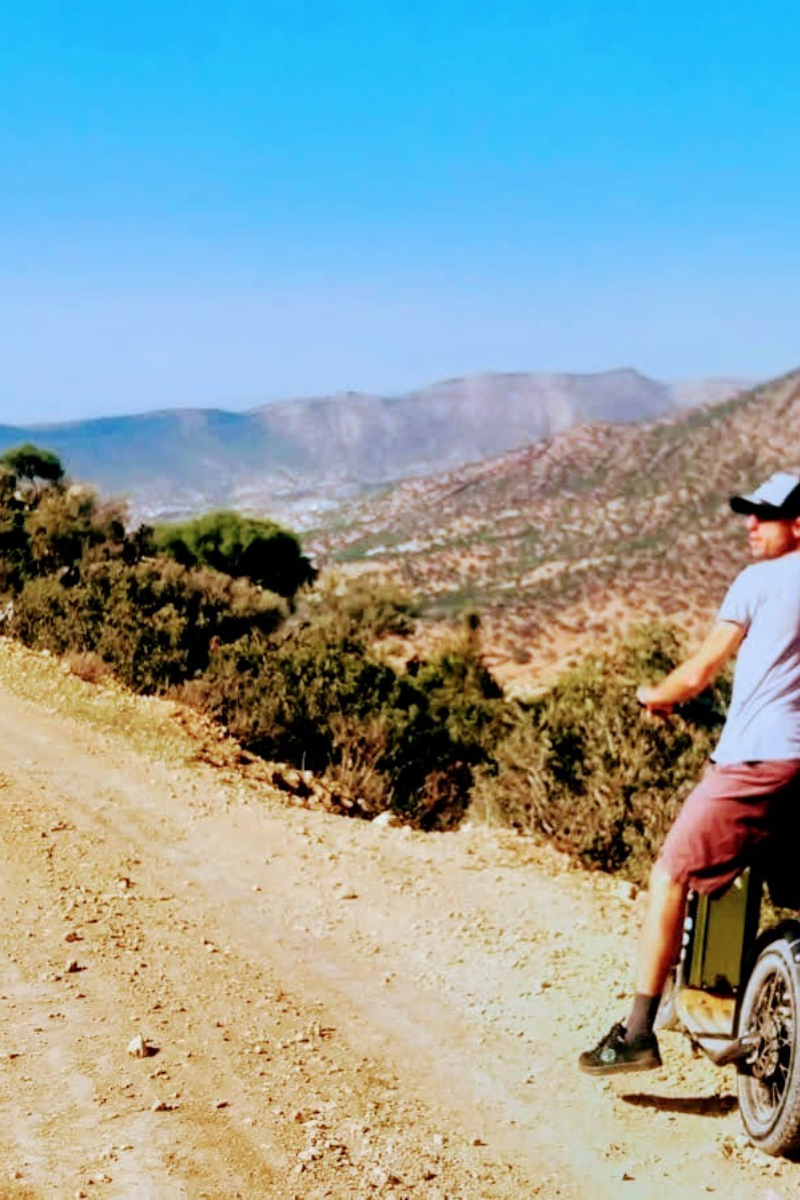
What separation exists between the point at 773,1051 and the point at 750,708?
45.4 inches

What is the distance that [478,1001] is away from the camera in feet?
18.0

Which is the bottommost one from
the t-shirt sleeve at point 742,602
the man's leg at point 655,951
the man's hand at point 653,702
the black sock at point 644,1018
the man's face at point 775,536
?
the black sock at point 644,1018

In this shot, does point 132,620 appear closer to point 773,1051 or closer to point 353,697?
point 353,697

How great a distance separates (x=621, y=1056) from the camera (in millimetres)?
4375

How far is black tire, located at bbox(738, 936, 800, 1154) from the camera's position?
391 cm

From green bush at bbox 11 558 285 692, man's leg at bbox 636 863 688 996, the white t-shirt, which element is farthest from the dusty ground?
green bush at bbox 11 558 285 692

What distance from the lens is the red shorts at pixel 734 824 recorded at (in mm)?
4047

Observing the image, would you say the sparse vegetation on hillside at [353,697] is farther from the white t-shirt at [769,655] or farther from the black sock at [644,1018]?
the white t-shirt at [769,655]

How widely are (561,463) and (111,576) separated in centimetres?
4748

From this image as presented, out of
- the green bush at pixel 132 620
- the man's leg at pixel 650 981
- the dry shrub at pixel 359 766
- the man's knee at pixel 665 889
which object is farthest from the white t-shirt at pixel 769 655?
the green bush at pixel 132 620

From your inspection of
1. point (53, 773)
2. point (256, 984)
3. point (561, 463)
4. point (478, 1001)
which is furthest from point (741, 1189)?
point (561, 463)

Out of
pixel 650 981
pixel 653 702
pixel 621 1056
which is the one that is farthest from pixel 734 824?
pixel 621 1056

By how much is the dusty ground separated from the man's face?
6.76 feet

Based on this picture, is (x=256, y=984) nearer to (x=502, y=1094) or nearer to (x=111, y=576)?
(x=502, y=1094)
